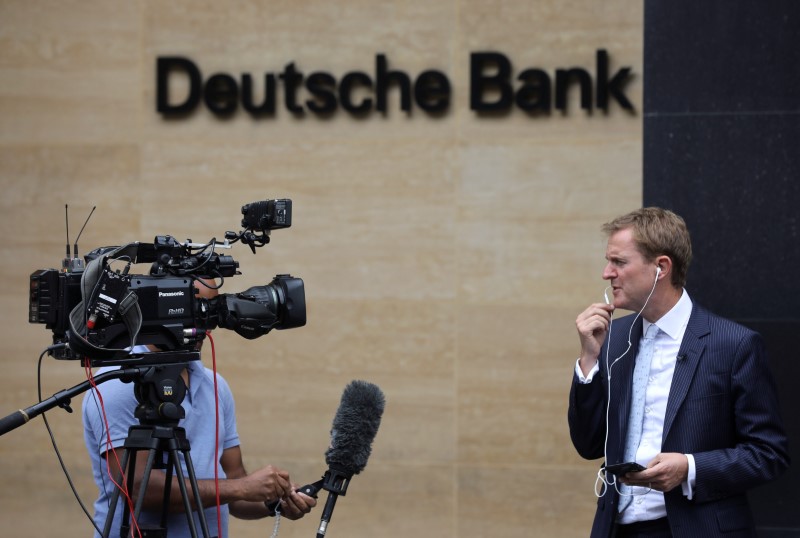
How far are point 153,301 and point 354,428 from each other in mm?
790

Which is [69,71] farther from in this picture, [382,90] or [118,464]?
[118,464]

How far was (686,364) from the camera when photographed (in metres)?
3.88

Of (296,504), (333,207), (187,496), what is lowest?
(296,504)

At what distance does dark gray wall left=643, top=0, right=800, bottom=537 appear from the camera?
6270mm

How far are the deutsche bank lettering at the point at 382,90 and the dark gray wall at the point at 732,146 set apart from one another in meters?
0.31

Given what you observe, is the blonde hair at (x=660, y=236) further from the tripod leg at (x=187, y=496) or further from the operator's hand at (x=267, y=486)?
the tripod leg at (x=187, y=496)

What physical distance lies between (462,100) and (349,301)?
1.30m

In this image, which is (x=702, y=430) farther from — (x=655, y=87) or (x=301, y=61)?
(x=301, y=61)

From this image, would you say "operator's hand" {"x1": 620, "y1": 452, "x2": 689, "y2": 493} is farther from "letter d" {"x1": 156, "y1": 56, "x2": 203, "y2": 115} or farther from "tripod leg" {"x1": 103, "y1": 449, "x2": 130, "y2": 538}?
"letter d" {"x1": 156, "y1": 56, "x2": 203, "y2": 115}

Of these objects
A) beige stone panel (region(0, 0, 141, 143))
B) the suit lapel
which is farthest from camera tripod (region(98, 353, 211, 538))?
beige stone panel (region(0, 0, 141, 143))

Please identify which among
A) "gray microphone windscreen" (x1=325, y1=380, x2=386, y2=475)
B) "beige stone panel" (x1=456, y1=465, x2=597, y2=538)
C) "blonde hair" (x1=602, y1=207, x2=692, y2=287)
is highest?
"blonde hair" (x1=602, y1=207, x2=692, y2=287)

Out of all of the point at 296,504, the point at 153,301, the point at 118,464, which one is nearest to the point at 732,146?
the point at 296,504

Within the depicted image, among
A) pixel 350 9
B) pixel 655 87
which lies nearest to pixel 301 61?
pixel 350 9

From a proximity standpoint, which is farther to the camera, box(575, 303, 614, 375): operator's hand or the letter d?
the letter d
